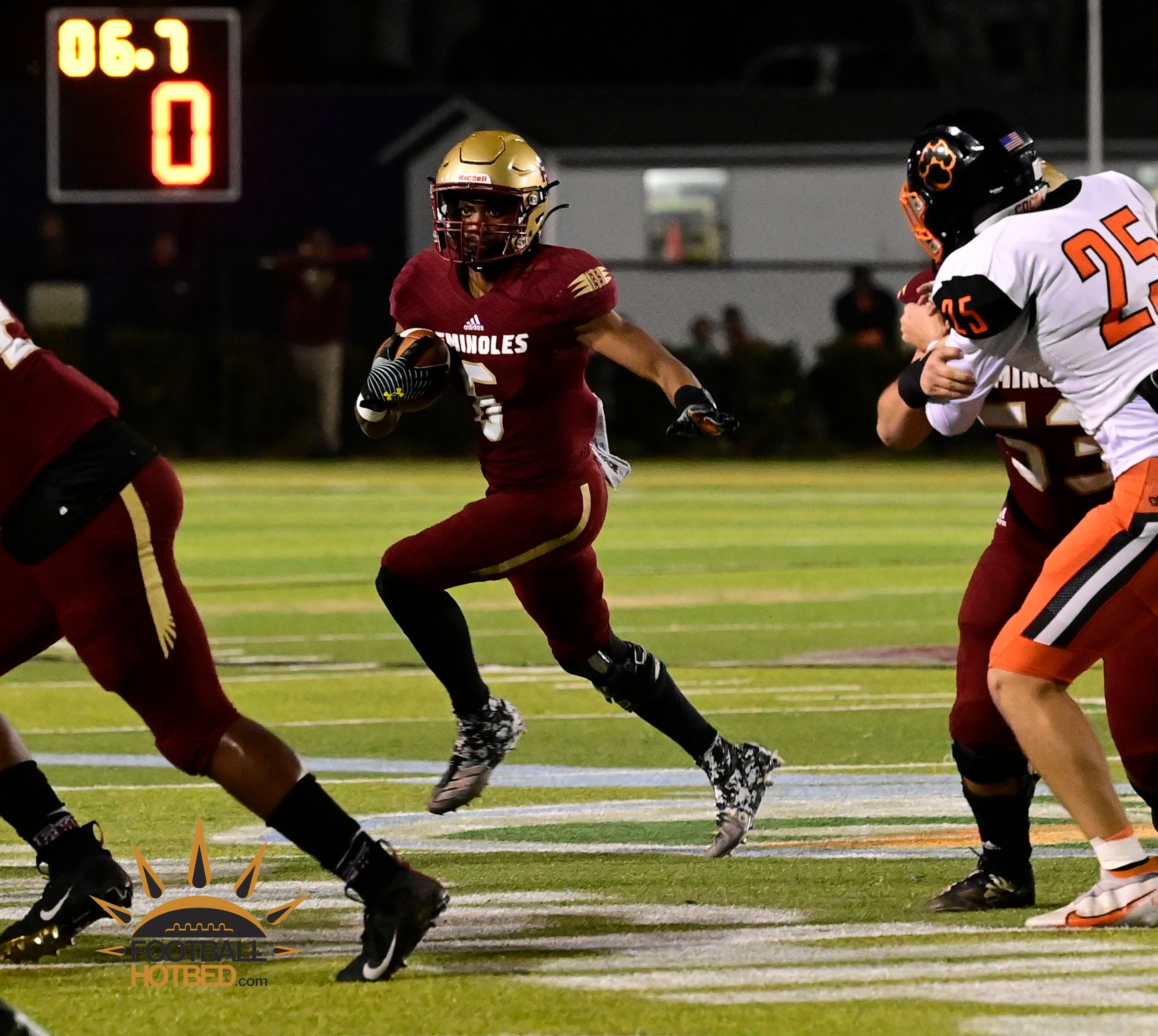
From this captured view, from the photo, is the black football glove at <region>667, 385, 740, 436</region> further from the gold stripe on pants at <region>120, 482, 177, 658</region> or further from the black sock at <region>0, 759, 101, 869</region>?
the black sock at <region>0, 759, 101, 869</region>

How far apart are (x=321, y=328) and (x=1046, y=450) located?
1990 cm

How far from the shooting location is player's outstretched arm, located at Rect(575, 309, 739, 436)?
21.2 feet

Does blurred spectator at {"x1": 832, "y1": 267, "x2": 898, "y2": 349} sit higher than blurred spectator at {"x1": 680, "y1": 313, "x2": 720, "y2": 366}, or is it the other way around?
blurred spectator at {"x1": 832, "y1": 267, "x2": 898, "y2": 349}

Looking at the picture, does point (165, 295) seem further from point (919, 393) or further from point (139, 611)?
point (139, 611)

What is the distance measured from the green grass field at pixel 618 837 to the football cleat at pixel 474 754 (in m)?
0.11

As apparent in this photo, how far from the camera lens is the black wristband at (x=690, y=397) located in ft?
21.4

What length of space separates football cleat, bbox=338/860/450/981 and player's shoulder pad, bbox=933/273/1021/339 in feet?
5.52

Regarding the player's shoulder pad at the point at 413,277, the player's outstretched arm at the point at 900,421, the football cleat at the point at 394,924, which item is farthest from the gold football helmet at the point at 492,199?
the football cleat at the point at 394,924

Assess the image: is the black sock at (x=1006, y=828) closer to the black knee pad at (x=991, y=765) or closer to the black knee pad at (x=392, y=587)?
the black knee pad at (x=991, y=765)

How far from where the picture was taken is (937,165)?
566cm

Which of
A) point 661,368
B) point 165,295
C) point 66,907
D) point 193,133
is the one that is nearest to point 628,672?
point 661,368

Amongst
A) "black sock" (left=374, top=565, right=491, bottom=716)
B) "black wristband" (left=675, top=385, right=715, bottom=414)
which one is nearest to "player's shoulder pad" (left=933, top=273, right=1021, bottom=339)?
"black wristband" (left=675, top=385, right=715, bottom=414)

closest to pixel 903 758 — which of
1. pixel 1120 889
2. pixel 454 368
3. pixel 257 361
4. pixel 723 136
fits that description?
pixel 454 368

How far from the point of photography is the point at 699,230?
3459cm
